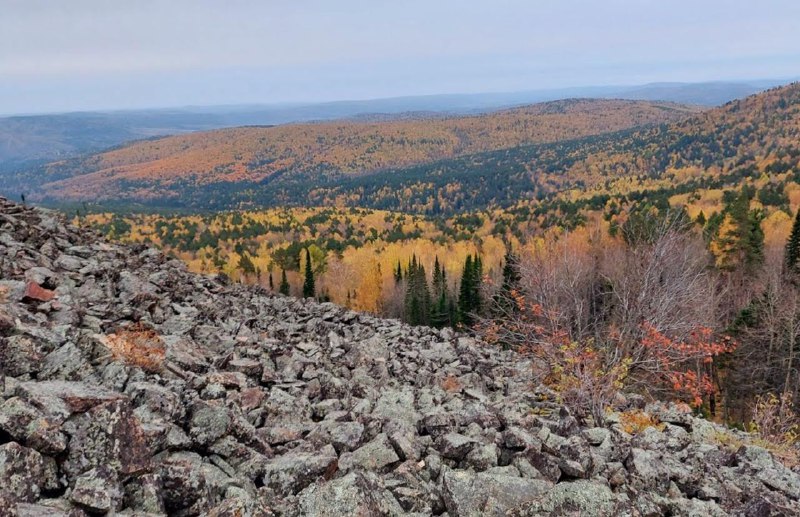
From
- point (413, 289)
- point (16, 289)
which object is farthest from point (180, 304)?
point (413, 289)

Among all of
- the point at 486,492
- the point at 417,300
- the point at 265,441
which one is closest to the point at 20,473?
the point at 265,441

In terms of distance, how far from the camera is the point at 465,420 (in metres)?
9.28

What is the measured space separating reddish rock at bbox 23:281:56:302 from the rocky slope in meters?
0.04

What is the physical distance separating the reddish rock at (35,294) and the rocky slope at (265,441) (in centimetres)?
4

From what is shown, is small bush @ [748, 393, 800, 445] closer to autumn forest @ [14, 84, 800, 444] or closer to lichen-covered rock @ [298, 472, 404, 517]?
autumn forest @ [14, 84, 800, 444]

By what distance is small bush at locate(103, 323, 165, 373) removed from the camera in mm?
9133

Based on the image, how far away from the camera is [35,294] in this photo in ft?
36.5

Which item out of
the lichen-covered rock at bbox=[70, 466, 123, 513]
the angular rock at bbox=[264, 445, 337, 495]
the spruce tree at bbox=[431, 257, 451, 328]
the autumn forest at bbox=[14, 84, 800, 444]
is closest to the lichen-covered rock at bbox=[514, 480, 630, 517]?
the angular rock at bbox=[264, 445, 337, 495]

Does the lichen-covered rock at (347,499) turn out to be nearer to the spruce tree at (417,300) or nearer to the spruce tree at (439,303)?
the spruce tree at (439,303)

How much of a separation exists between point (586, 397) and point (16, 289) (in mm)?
12777

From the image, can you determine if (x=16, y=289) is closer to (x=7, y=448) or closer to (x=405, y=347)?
(x=7, y=448)

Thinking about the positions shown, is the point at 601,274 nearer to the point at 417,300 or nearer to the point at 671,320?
the point at 671,320

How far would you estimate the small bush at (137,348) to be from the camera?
9133 mm

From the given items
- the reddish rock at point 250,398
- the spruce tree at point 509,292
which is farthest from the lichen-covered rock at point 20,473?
the spruce tree at point 509,292
